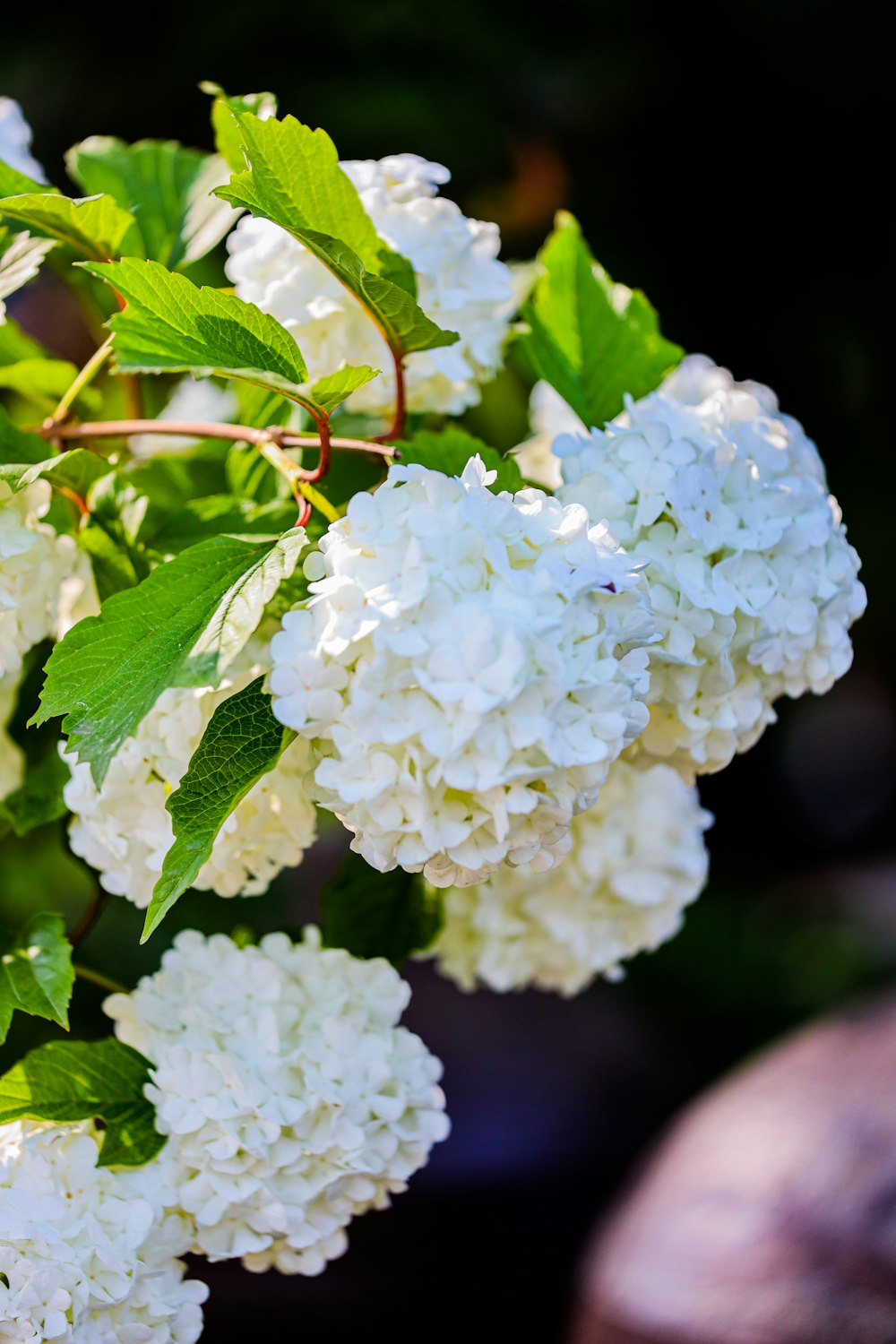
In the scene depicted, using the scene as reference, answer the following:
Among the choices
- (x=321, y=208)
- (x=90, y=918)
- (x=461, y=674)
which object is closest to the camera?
(x=461, y=674)

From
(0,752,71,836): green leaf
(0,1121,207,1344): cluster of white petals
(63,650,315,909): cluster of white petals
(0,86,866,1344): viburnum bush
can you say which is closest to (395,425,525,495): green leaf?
(0,86,866,1344): viburnum bush

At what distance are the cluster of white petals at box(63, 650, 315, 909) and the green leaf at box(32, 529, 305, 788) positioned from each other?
0.16 feet

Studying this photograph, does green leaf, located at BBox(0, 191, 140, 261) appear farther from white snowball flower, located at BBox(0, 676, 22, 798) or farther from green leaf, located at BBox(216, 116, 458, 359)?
white snowball flower, located at BBox(0, 676, 22, 798)

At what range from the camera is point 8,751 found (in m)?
0.65

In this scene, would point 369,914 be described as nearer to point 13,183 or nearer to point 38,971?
point 38,971

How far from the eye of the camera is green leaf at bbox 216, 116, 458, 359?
1.66 feet

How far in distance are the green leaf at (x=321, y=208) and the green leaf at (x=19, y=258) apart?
112 mm

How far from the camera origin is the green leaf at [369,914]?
65 cm

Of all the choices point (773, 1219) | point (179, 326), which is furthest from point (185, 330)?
point (773, 1219)

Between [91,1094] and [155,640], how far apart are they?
0.22 meters

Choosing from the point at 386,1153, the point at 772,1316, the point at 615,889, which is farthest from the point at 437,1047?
the point at 386,1153

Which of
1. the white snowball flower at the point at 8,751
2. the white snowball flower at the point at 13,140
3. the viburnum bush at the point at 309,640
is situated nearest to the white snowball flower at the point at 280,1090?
the viburnum bush at the point at 309,640

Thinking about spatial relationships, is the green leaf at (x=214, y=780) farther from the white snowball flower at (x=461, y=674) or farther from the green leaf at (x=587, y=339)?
the green leaf at (x=587, y=339)

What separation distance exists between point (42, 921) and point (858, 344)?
6.85 ft
